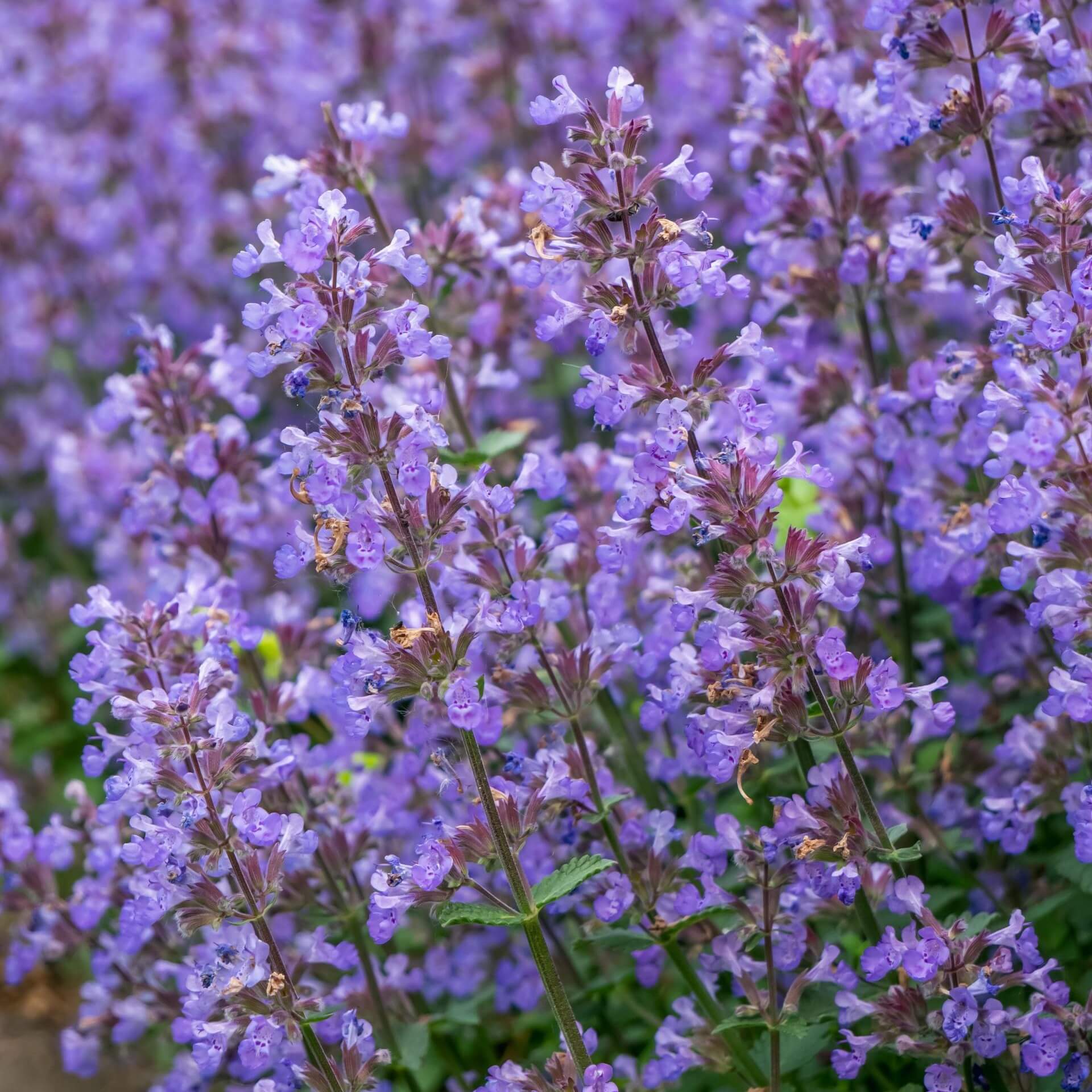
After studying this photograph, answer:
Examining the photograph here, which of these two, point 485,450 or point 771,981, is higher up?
point 485,450

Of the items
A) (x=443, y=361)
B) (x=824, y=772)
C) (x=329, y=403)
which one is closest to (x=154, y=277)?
(x=443, y=361)

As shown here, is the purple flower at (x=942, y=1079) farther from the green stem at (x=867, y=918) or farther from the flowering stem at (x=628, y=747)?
the flowering stem at (x=628, y=747)

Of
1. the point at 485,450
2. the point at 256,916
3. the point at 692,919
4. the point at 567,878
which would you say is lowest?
the point at 692,919

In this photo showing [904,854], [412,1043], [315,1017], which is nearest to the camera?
[904,854]

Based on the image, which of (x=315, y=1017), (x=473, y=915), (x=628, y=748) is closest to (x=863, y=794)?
(x=473, y=915)

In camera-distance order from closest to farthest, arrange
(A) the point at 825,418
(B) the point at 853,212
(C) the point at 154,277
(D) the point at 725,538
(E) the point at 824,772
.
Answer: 1. (D) the point at 725,538
2. (E) the point at 824,772
3. (B) the point at 853,212
4. (A) the point at 825,418
5. (C) the point at 154,277

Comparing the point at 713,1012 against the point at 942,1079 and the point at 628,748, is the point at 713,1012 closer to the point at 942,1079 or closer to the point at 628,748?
the point at 942,1079

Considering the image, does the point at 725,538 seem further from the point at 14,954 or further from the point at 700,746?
the point at 14,954
